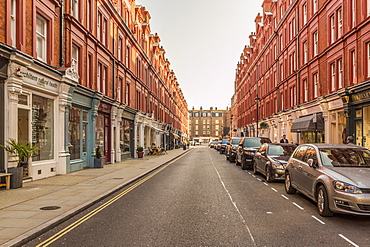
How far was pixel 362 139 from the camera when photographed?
1744 centimetres

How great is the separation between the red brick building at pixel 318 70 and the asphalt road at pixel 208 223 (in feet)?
35.4

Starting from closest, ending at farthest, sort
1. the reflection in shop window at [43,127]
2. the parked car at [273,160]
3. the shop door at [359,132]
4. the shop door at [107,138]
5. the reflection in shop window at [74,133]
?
the parked car at [273,160], the reflection in shop window at [43,127], the reflection in shop window at [74,133], the shop door at [359,132], the shop door at [107,138]

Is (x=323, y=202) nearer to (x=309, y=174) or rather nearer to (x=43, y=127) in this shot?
(x=309, y=174)

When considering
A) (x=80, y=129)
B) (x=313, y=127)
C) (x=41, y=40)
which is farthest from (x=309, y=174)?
(x=313, y=127)

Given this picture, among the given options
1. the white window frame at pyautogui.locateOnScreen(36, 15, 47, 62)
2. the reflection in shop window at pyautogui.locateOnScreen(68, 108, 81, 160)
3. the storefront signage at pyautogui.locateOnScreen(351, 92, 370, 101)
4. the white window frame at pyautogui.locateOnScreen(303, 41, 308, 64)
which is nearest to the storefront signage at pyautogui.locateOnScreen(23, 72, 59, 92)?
the white window frame at pyautogui.locateOnScreen(36, 15, 47, 62)

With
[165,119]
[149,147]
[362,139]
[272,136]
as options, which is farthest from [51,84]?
[165,119]

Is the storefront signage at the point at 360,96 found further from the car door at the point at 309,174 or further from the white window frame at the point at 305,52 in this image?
the white window frame at the point at 305,52

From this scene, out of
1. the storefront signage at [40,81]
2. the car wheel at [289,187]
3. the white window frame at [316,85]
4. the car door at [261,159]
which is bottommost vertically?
the car wheel at [289,187]

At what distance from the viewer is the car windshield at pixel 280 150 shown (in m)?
14.3

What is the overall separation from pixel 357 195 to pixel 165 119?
164 feet

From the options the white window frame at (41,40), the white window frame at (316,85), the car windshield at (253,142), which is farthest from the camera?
the white window frame at (316,85)

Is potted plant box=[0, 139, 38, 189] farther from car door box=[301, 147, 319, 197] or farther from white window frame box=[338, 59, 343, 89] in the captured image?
white window frame box=[338, 59, 343, 89]

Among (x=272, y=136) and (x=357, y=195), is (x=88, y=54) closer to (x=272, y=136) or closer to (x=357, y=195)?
(x=357, y=195)

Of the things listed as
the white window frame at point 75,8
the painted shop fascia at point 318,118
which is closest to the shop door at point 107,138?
the white window frame at point 75,8
